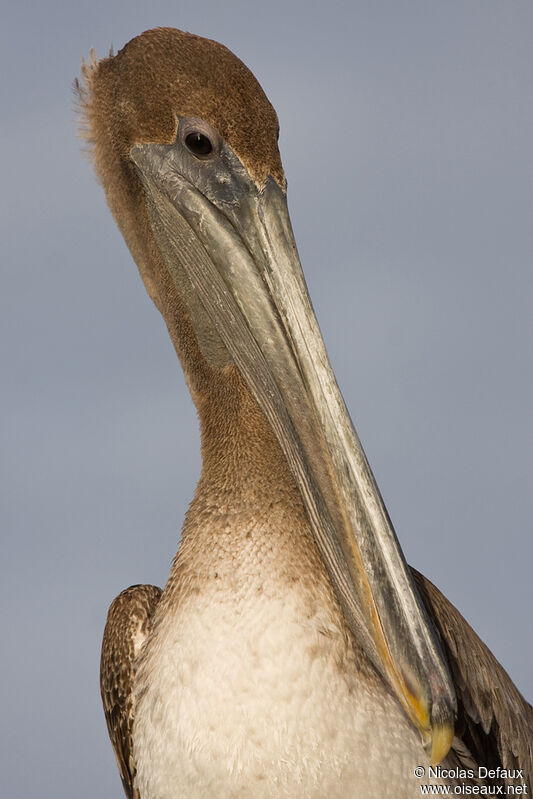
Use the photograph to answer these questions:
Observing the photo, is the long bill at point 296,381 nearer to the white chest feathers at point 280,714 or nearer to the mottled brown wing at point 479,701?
the white chest feathers at point 280,714

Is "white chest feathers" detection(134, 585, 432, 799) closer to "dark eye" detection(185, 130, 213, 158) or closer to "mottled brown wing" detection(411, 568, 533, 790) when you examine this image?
"mottled brown wing" detection(411, 568, 533, 790)

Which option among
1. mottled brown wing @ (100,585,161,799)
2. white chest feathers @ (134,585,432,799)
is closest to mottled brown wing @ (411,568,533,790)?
white chest feathers @ (134,585,432,799)

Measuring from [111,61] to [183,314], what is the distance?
3.39 ft

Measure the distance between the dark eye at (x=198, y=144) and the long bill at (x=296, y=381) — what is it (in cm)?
5

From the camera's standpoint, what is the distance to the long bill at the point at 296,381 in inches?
107

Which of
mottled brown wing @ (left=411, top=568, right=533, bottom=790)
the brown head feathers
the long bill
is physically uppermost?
the brown head feathers

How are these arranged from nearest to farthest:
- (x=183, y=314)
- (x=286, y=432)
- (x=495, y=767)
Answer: (x=286, y=432) < (x=495, y=767) < (x=183, y=314)

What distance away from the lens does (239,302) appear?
331 cm

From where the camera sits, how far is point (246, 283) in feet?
10.7

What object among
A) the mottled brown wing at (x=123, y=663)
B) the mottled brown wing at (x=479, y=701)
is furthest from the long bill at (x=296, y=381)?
the mottled brown wing at (x=123, y=663)

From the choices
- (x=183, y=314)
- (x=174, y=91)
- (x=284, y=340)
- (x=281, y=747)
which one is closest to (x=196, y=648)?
(x=281, y=747)

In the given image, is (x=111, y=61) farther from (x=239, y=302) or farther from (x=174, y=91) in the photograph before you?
(x=239, y=302)

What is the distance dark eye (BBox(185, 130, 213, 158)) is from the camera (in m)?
3.32

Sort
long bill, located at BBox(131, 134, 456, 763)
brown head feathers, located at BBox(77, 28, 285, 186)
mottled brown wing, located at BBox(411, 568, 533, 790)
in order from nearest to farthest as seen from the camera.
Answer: long bill, located at BBox(131, 134, 456, 763) < brown head feathers, located at BBox(77, 28, 285, 186) < mottled brown wing, located at BBox(411, 568, 533, 790)
